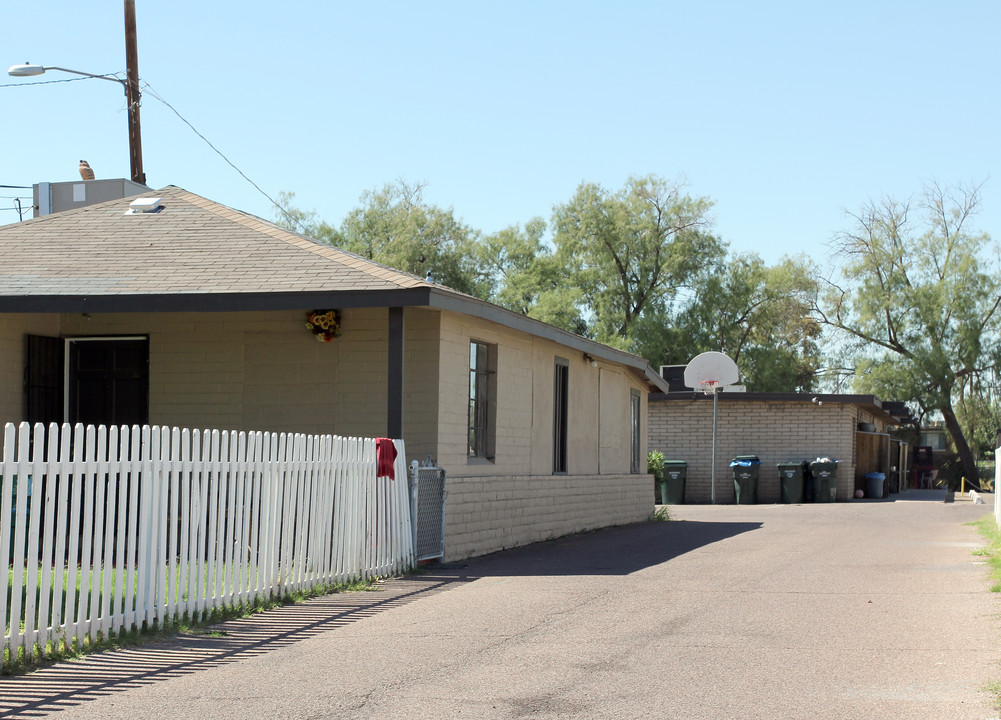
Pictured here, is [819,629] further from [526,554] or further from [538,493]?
[538,493]

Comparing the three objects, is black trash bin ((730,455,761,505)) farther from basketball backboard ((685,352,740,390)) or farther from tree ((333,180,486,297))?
tree ((333,180,486,297))

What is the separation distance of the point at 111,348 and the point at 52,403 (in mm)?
1011

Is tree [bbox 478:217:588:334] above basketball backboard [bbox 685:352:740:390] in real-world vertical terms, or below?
above

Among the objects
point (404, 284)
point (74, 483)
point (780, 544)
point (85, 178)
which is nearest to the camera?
point (74, 483)

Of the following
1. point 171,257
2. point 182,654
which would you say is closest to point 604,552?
point 171,257

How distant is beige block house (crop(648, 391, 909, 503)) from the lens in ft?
102

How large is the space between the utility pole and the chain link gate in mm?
10660

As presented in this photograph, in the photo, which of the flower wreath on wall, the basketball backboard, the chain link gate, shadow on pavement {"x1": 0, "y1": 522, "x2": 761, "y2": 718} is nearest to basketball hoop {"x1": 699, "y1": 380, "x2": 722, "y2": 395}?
the basketball backboard

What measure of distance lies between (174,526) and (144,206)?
9.09 metres

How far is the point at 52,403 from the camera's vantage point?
14.8 metres

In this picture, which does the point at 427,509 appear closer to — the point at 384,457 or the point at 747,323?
the point at 384,457

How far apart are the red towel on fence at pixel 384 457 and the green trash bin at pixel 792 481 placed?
20179 mm

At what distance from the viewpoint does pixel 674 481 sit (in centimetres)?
3048

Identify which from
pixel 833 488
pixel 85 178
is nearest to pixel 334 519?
pixel 85 178
